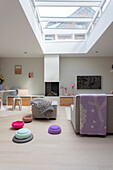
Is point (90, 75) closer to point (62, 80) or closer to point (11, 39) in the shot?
point (62, 80)

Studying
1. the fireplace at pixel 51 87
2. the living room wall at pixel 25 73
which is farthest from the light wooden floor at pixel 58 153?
the living room wall at pixel 25 73

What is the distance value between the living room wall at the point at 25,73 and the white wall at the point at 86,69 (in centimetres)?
125

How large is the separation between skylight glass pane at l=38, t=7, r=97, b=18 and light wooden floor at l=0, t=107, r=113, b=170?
3975 millimetres

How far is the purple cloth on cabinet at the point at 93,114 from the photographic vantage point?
2.23m

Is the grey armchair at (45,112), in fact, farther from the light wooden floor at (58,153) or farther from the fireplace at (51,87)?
A: the fireplace at (51,87)

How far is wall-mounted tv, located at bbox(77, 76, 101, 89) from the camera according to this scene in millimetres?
5781

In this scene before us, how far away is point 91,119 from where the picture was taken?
7.39ft

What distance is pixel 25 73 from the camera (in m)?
6.14

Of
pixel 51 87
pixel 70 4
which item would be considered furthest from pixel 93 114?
pixel 51 87

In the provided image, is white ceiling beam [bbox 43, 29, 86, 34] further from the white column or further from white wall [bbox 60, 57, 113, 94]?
white wall [bbox 60, 57, 113, 94]

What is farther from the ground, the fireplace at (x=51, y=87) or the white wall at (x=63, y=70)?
the white wall at (x=63, y=70)

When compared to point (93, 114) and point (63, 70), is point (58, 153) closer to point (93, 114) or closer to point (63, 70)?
point (93, 114)

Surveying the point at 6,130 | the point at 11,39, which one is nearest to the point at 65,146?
the point at 6,130

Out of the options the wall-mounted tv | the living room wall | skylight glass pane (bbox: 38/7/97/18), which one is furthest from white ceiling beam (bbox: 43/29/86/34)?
the wall-mounted tv
